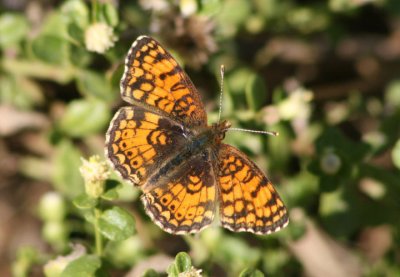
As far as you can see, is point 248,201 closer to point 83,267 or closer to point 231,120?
point 83,267

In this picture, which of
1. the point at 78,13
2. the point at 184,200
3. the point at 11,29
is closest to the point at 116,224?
the point at 184,200

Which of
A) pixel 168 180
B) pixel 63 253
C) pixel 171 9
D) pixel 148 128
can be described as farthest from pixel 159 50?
pixel 63 253

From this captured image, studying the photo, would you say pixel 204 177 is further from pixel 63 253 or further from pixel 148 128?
pixel 63 253

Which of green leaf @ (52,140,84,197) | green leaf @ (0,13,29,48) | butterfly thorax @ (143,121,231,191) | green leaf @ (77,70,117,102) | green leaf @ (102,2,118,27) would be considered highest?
green leaf @ (0,13,29,48)

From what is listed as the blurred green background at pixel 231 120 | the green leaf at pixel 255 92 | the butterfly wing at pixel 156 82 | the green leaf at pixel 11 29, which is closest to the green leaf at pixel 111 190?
the blurred green background at pixel 231 120

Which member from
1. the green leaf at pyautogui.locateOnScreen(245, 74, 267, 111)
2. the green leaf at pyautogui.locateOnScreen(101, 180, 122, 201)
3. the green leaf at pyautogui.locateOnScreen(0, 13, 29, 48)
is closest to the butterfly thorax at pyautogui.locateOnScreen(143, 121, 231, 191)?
the green leaf at pyautogui.locateOnScreen(101, 180, 122, 201)

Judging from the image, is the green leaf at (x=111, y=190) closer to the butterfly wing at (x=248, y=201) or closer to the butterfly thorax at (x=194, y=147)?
the butterfly thorax at (x=194, y=147)

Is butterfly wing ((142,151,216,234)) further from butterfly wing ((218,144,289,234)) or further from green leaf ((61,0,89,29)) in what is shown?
green leaf ((61,0,89,29))
